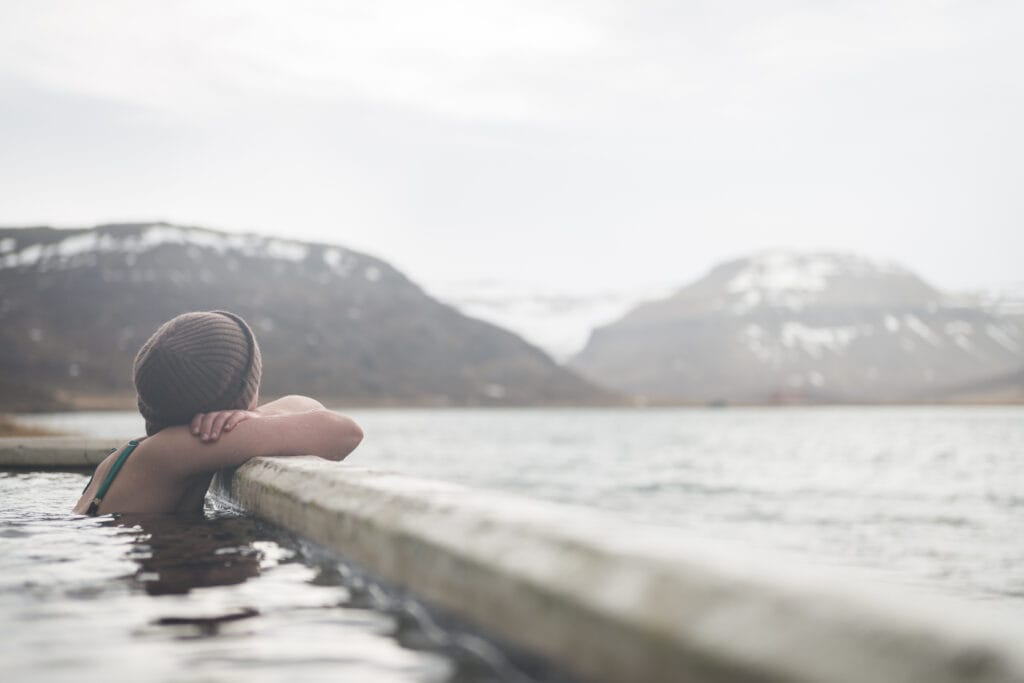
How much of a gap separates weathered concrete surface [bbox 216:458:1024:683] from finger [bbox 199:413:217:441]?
6.78 ft

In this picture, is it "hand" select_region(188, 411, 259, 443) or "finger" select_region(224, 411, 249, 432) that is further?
"finger" select_region(224, 411, 249, 432)

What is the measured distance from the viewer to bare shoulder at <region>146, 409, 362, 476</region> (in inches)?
194

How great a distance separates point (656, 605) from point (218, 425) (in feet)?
12.0

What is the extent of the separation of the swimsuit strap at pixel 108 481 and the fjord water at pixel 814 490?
47.1 inches

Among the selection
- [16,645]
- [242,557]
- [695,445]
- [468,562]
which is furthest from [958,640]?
[695,445]

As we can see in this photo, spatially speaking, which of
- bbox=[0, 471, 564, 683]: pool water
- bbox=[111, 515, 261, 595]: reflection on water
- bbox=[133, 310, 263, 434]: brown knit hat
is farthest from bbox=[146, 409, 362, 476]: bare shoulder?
bbox=[0, 471, 564, 683]: pool water

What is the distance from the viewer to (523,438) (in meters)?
98.6

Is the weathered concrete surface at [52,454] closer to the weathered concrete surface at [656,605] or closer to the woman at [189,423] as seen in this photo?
the woman at [189,423]

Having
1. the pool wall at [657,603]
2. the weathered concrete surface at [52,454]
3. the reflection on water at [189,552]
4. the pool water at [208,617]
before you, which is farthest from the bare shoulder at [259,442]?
the weathered concrete surface at [52,454]

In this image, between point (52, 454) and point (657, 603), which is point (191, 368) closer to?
point (657, 603)

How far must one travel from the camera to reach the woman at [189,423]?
16.1 feet

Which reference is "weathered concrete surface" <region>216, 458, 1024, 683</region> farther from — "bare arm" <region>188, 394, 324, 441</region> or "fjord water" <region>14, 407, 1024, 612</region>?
"bare arm" <region>188, 394, 324, 441</region>

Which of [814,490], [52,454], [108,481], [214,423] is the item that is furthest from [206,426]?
[814,490]

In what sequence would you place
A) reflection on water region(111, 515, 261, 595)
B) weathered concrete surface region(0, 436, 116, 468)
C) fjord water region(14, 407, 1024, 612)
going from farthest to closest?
fjord water region(14, 407, 1024, 612) < weathered concrete surface region(0, 436, 116, 468) < reflection on water region(111, 515, 261, 595)
